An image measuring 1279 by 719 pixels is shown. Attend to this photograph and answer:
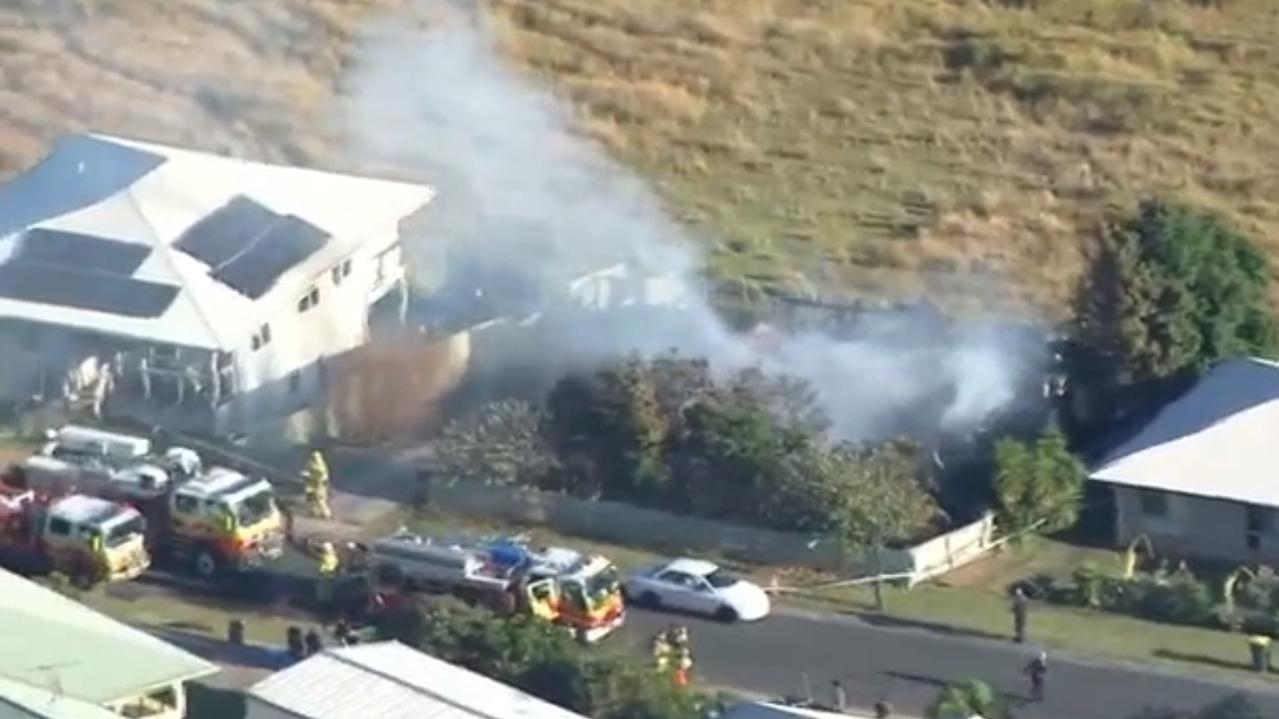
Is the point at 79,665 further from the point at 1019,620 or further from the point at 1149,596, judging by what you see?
the point at 1149,596

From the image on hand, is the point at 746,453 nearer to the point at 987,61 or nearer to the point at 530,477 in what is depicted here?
the point at 530,477

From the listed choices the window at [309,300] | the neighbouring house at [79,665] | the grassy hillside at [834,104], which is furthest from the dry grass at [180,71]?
the neighbouring house at [79,665]

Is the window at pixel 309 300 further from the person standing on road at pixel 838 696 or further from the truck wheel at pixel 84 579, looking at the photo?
the person standing on road at pixel 838 696

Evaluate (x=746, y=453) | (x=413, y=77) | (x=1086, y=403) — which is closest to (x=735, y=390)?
(x=746, y=453)

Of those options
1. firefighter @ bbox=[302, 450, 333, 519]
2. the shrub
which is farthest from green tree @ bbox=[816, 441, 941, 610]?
firefighter @ bbox=[302, 450, 333, 519]

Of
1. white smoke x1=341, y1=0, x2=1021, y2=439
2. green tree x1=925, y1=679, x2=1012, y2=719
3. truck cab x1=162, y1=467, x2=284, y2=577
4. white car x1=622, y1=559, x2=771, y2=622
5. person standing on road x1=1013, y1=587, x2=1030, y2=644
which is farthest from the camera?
white smoke x1=341, y1=0, x2=1021, y2=439

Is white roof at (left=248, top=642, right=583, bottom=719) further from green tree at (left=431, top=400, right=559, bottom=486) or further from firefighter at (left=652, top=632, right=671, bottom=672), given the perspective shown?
green tree at (left=431, top=400, right=559, bottom=486)
